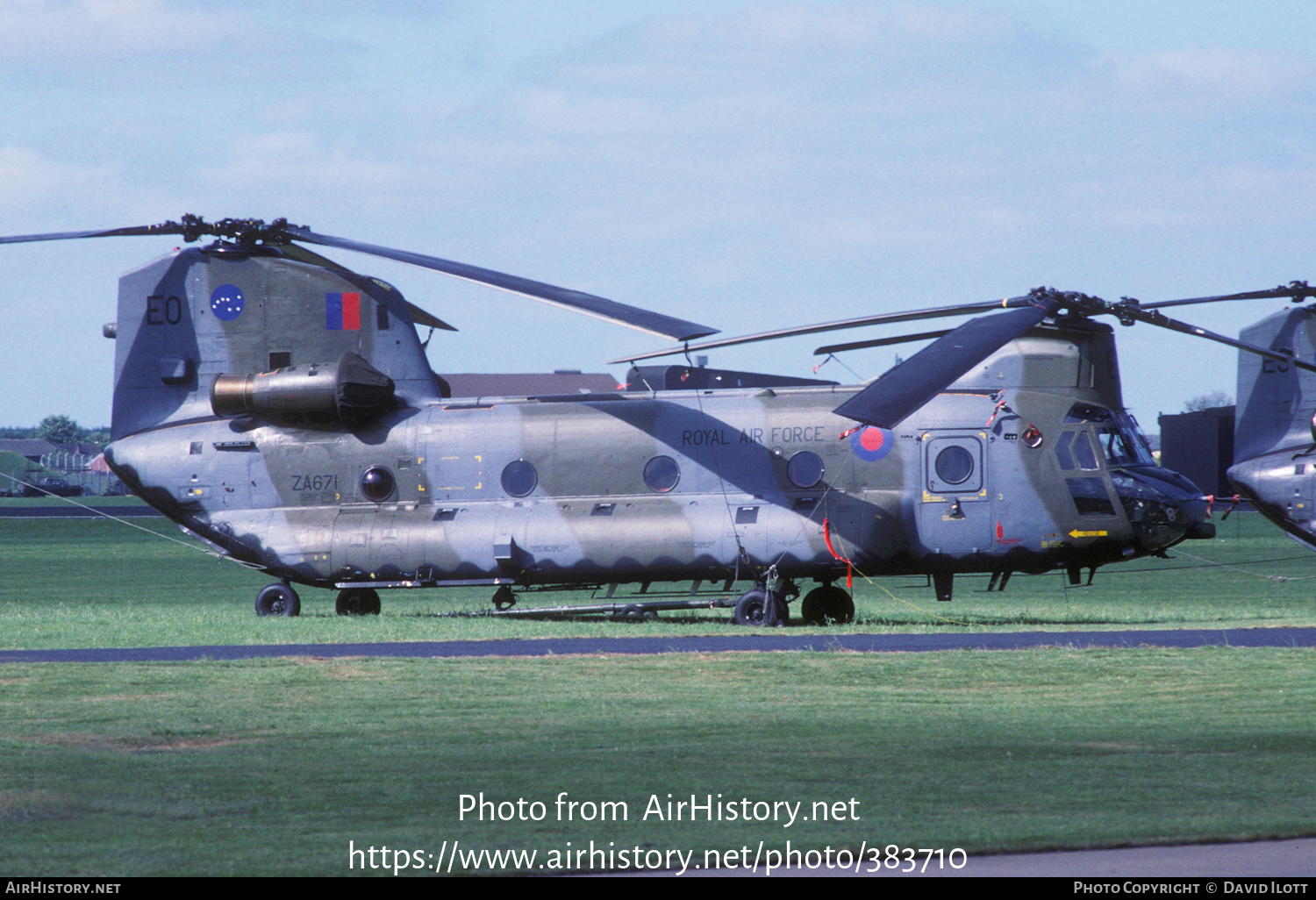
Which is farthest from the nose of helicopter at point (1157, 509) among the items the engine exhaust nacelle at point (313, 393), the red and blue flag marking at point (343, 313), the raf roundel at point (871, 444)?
the red and blue flag marking at point (343, 313)

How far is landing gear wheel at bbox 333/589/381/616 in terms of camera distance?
26234 millimetres

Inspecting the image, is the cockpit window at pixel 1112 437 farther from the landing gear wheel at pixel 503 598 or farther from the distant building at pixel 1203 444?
the distant building at pixel 1203 444

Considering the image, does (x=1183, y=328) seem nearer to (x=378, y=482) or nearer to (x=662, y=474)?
(x=662, y=474)

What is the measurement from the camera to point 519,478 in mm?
24391

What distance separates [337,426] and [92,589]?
40.2ft

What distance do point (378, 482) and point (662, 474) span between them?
4955mm

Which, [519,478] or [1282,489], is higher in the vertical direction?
[519,478]

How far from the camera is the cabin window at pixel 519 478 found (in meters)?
24.4

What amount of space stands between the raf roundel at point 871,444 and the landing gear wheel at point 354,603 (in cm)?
933

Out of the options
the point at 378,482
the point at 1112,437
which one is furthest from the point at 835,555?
the point at 378,482

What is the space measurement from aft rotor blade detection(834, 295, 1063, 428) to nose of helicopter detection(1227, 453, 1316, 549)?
1007 centimetres

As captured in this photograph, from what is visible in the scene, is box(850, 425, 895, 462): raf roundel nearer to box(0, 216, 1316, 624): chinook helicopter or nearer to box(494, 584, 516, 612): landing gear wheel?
box(0, 216, 1316, 624): chinook helicopter

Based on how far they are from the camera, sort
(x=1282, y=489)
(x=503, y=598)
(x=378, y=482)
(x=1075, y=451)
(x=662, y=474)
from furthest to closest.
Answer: (x=1282, y=489) < (x=503, y=598) < (x=378, y=482) < (x=662, y=474) < (x=1075, y=451)

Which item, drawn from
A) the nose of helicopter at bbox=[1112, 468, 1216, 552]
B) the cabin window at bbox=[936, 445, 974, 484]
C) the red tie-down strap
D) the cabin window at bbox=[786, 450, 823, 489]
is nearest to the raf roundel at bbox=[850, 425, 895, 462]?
the cabin window at bbox=[786, 450, 823, 489]
